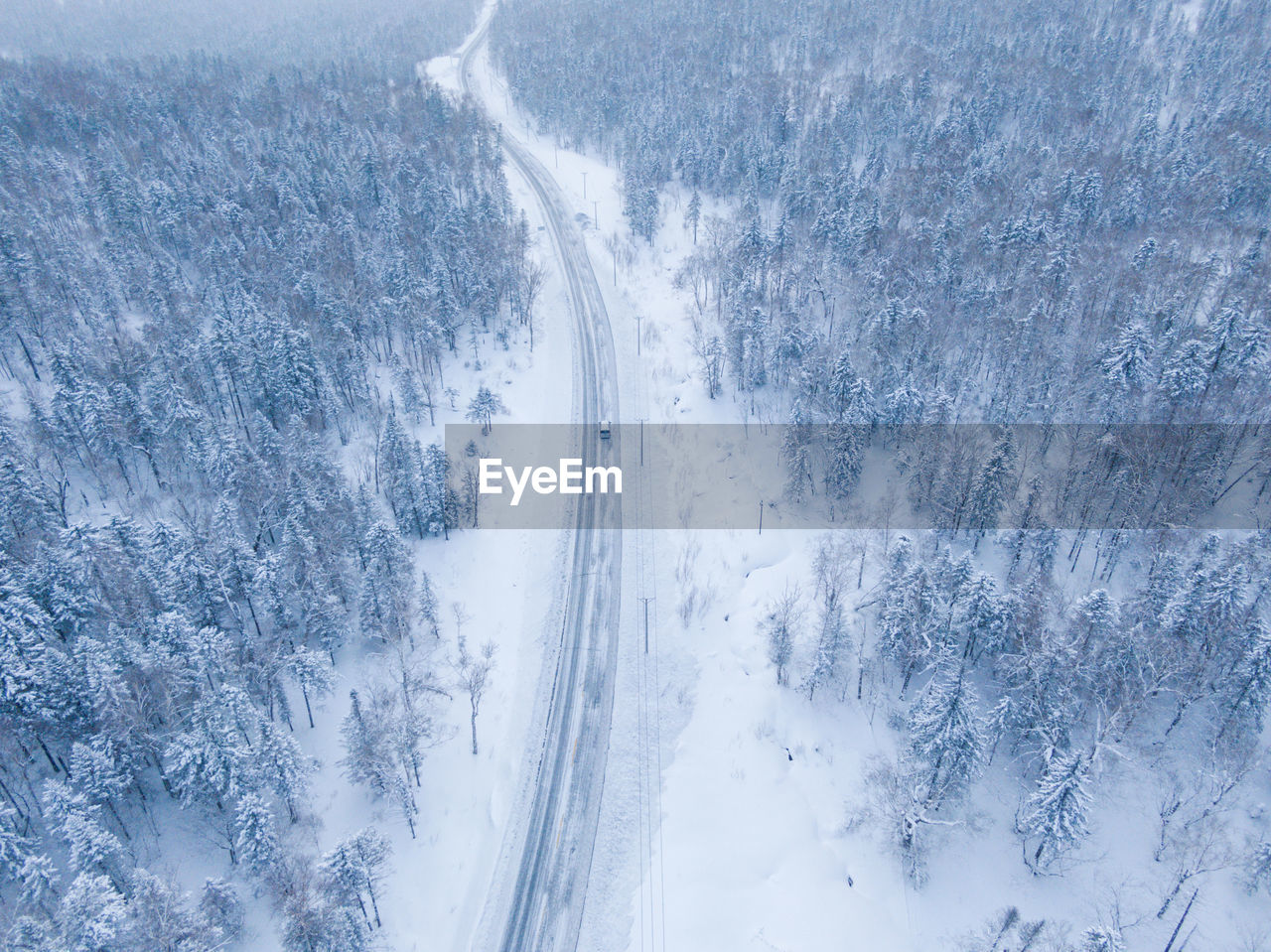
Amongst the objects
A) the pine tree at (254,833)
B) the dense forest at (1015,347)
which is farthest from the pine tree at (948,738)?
the pine tree at (254,833)

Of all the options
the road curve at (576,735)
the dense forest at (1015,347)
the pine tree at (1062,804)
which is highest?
the dense forest at (1015,347)

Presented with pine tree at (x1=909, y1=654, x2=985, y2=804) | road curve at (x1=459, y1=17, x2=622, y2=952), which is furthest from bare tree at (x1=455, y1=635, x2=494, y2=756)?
pine tree at (x1=909, y1=654, x2=985, y2=804)

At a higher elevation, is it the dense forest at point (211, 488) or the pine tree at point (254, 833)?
the dense forest at point (211, 488)

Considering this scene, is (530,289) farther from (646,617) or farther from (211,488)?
(646,617)

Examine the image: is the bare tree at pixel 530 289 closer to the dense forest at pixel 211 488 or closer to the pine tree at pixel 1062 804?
the dense forest at pixel 211 488

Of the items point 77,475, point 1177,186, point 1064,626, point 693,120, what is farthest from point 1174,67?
point 77,475

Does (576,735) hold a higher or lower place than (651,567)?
lower

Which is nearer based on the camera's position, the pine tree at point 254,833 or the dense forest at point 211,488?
the pine tree at point 254,833

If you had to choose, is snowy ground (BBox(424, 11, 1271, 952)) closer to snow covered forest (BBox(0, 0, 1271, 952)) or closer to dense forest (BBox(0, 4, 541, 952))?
snow covered forest (BBox(0, 0, 1271, 952))

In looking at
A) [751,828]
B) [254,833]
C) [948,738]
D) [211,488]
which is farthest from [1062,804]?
[211,488]
